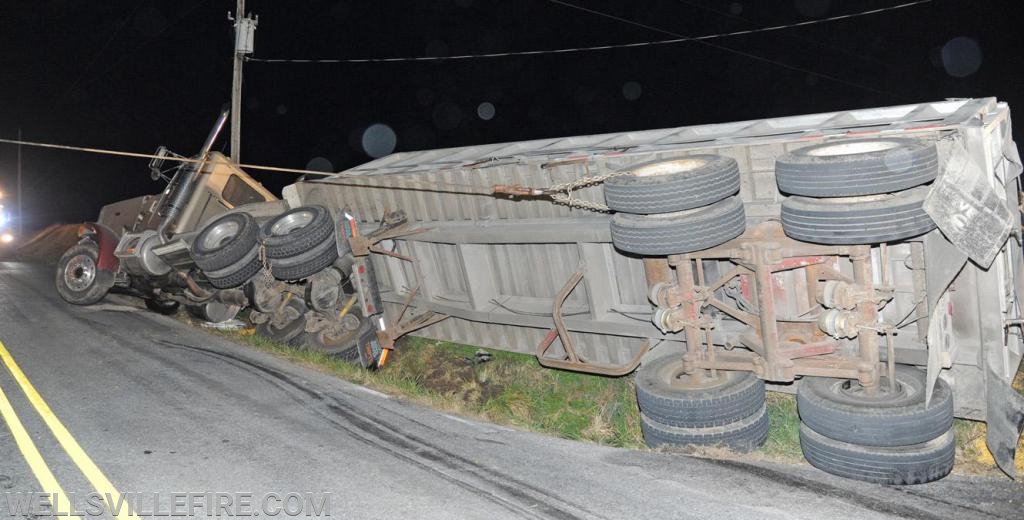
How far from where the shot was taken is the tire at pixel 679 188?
20.8 ft

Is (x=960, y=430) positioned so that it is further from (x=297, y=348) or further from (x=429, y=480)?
(x=297, y=348)

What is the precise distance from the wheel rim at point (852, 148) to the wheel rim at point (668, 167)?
931 mm

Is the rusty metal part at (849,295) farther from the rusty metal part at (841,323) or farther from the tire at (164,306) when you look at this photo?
the tire at (164,306)

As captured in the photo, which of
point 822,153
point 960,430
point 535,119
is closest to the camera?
point 822,153

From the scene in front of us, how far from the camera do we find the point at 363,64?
159ft

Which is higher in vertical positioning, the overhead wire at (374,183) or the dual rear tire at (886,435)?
the overhead wire at (374,183)

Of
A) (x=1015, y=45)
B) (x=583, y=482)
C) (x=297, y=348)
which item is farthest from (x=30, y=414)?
(x=1015, y=45)

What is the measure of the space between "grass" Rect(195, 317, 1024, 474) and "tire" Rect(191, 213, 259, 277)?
1.22m

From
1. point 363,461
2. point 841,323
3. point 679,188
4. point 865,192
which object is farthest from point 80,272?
point 865,192

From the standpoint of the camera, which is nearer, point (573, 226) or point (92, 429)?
point (92, 429)

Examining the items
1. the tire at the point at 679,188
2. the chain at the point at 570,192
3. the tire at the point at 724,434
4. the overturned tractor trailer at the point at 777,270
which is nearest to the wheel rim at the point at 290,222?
the overturned tractor trailer at the point at 777,270

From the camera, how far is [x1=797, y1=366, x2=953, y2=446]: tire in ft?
19.2

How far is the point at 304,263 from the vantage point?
10.8 meters

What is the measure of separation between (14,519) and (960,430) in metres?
7.67
